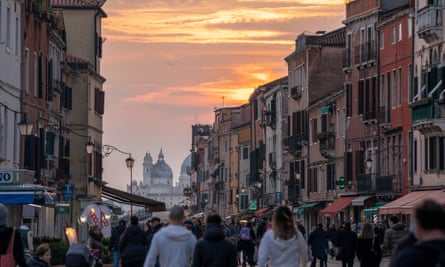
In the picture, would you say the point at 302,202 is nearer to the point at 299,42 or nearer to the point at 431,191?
the point at 299,42

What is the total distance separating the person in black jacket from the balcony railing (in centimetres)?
5521

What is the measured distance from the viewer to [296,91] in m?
96.4

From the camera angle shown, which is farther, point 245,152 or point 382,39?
point 245,152

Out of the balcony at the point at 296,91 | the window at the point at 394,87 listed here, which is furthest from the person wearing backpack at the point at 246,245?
the balcony at the point at 296,91

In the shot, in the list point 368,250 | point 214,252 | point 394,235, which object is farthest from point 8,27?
point 214,252

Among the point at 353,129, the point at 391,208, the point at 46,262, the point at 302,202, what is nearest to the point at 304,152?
the point at 302,202

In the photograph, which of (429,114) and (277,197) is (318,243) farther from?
(277,197)

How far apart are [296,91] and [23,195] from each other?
2426 inches

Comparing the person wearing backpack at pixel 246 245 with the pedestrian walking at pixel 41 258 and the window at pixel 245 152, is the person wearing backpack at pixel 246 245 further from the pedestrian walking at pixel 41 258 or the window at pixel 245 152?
the window at pixel 245 152

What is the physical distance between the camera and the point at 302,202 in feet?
308

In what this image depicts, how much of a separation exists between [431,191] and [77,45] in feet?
87.5

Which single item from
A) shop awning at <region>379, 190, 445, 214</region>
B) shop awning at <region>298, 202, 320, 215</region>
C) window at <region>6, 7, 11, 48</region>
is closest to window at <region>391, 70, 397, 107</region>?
shop awning at <region>379, 190, 445, 214</region>

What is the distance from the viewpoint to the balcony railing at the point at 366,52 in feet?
237

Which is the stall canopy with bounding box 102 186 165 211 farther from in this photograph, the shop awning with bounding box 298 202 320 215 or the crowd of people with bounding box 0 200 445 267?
→ the crowd of people with bounding box 0 200 445 267
